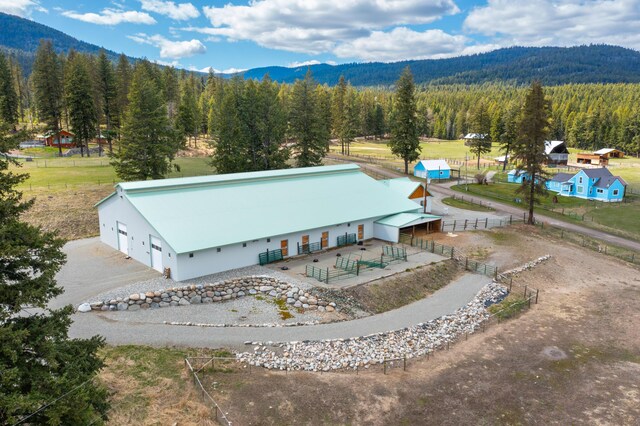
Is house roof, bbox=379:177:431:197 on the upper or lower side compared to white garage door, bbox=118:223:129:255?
upper

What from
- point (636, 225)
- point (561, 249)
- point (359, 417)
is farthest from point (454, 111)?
point (359, 417)

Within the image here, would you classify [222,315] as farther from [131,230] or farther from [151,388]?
[131,230]

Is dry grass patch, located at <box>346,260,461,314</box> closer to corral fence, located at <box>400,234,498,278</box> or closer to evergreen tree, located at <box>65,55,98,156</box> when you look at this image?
corral fence, located at <box>400,234,498,278</box>

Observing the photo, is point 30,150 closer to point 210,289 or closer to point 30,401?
point 210,289

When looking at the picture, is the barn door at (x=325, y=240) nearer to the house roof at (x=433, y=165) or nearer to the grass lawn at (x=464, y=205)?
the grass lawn at (x=464, y=205)

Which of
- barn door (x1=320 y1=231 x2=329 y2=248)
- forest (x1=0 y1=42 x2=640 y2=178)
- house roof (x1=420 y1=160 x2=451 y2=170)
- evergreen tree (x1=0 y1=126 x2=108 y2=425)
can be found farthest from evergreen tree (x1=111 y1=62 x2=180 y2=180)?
house roof (x1=420 y1=160 x2=451 y2=170)

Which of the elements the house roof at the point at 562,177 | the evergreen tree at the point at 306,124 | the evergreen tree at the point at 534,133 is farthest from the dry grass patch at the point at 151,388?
the house roof at the point at 562,177

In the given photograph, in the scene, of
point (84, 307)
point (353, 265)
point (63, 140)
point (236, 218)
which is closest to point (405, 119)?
point (353, 265)
